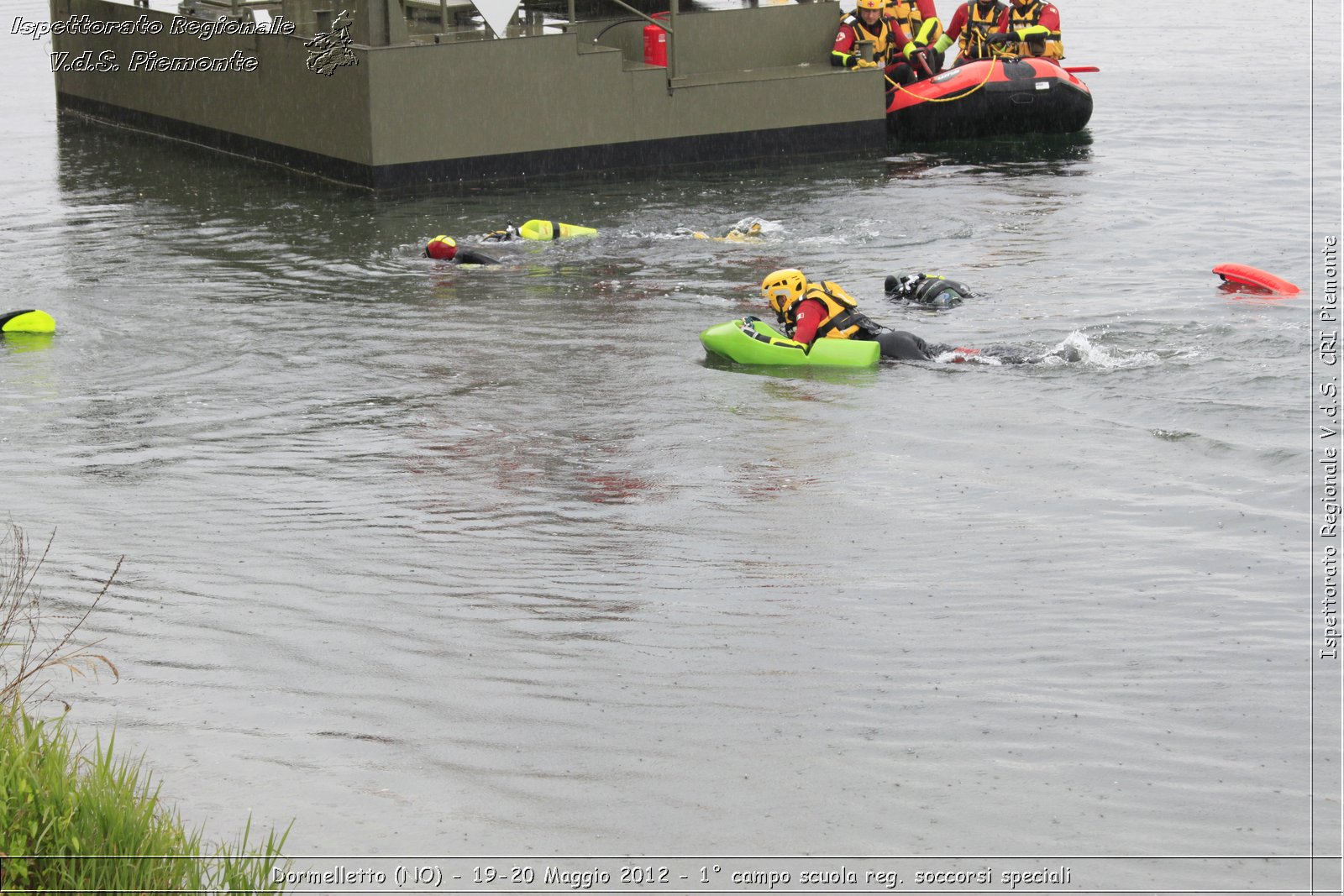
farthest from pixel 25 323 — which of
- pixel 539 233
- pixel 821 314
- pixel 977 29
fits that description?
pixel 977 29

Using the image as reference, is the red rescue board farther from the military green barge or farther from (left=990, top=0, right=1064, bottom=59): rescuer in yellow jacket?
(left=990, top=0, right=1064, bottom=59): rescuer in yellow jacket

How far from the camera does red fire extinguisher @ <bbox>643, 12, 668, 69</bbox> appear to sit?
22062 mm

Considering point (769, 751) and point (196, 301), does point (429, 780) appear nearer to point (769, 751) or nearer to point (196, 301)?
point (769, 751)

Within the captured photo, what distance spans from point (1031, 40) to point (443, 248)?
449 inches

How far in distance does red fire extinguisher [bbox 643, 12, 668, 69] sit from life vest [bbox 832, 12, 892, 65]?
2.43 metres

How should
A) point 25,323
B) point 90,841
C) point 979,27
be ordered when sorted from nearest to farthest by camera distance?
point 90,841 < point 25,323 < point 979,27

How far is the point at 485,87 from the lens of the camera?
20328 millimetres

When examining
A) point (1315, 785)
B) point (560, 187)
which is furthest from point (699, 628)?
point (560, 187)

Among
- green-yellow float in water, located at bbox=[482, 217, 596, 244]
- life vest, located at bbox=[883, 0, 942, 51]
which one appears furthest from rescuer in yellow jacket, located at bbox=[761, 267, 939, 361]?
life vest, located at bbox=[883, 0, 942, 51]

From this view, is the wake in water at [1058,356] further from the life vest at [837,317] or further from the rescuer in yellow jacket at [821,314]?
the life vest at [837,317]

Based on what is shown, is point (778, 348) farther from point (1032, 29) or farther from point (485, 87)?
point (1032, 29)

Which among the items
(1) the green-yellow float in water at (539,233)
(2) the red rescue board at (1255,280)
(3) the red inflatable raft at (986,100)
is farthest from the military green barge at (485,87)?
(2) the red rescue board at (1255,280)

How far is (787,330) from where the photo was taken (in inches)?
517

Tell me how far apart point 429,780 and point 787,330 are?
7940 mm
